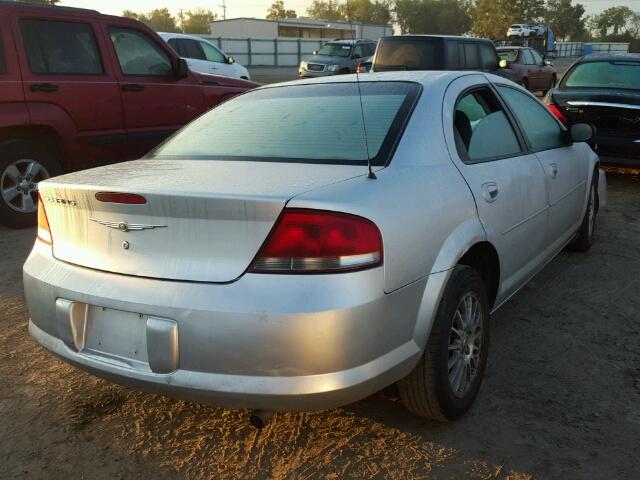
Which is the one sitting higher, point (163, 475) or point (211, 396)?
point (211, 396)

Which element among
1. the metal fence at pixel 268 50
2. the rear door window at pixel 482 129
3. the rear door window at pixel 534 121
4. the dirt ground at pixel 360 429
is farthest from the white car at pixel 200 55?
the metal fence at pixel 268 50

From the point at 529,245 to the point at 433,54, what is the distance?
9.10m

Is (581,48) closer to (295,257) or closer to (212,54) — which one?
(212,54)

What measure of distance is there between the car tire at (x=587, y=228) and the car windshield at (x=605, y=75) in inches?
151

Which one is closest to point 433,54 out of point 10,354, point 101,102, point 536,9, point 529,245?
point 101,102

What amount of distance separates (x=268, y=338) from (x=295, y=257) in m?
0.29

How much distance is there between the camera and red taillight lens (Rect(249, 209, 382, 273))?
217cm

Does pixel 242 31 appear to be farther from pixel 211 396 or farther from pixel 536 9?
pixel 211 396

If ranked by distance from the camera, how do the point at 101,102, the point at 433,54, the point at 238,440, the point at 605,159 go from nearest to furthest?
1. the point at 238,440
2. the point at 101,102
3. the point at 605,159
4. the point at 433,54

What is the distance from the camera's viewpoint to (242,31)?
63594 mm

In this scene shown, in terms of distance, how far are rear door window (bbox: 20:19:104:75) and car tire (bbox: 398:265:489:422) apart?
4939 mm

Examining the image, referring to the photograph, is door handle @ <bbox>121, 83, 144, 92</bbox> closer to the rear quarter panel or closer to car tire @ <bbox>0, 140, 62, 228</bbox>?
car tire @ <bbox>0, 140, 62, 228</bbox>

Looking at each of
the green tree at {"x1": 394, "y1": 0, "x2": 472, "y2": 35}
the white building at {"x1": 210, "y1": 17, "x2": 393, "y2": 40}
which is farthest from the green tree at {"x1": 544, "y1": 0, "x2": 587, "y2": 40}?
the white building at {"x1": 210, "y1": 17, "x2": 393, "y2": 40}

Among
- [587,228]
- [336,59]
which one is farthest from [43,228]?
[336,59]
